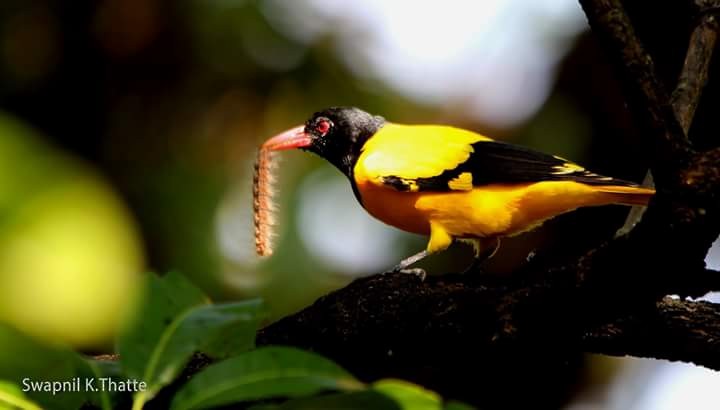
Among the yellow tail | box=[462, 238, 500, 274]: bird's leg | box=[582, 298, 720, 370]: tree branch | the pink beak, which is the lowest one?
box=[462, 238, 500, 274]: bird's leg

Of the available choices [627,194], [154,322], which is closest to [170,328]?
[154,322]

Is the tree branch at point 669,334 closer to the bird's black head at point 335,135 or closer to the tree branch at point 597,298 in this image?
the tree branch at point 597,298

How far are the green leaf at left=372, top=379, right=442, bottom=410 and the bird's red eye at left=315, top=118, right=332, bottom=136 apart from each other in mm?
4144

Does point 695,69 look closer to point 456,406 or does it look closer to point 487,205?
point 487,205

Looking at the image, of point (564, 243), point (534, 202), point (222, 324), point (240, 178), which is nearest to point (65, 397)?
point (222, 324)

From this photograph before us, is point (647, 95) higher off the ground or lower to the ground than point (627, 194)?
higher

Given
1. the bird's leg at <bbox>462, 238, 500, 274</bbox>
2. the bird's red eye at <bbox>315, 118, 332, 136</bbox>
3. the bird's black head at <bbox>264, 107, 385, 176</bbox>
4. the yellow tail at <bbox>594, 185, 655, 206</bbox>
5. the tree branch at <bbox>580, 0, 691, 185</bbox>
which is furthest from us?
the bird's red eye at <bbox>315, 118, 332, 136</bbox>

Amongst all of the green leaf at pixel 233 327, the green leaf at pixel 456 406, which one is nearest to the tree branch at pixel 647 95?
the green leaf at pixel 233 327

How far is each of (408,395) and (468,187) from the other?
2.98 m

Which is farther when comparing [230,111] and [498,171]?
[230,111]

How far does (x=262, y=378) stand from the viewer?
139 cm

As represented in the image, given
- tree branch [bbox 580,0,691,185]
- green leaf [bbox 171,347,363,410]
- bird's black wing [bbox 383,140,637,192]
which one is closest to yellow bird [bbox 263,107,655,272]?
bird's black wing [bbox 383,140,637,192]

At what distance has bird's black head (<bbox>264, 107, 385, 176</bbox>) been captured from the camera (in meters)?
5.30

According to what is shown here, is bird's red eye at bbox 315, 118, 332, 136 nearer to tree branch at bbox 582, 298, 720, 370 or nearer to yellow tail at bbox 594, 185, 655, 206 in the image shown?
yellow tail at bbox 594, 185, 655, 206
